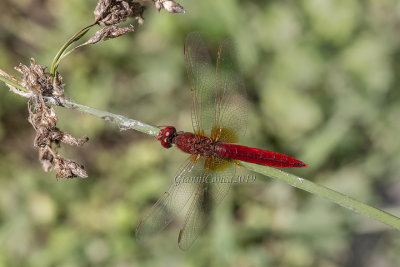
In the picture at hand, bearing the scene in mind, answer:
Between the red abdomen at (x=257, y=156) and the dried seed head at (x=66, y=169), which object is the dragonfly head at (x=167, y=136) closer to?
the red abdomen at (x=257, y=156)

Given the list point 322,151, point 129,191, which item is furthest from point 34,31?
point 322,151

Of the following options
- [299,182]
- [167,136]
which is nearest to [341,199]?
[299,182]

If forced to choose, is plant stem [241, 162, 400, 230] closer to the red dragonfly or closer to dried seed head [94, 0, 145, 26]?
the red dragonfly

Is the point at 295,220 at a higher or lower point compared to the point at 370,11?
lower

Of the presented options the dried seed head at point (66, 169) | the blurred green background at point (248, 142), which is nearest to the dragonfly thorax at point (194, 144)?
the dried seed head at point (66, 169)

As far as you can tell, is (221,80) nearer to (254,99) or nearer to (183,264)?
(254,99)

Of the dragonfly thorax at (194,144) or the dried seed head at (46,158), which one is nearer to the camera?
the dried seed head at (46,158)
